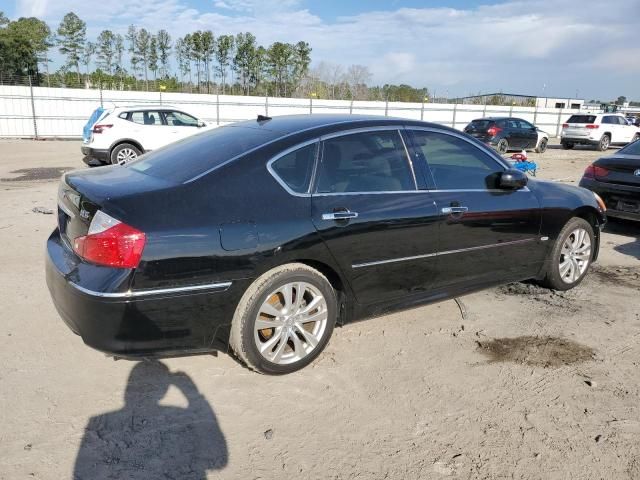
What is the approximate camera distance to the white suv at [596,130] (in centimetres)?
2345

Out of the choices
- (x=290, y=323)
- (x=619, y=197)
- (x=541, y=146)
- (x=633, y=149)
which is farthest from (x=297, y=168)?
(x=541, y=146)

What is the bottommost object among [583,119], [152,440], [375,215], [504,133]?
[152,440]

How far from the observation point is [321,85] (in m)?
50.6

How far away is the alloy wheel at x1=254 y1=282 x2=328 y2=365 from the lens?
3.23 meters

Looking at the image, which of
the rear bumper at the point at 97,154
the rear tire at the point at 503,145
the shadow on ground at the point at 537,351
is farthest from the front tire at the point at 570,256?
the rear tire at the point at 503,145

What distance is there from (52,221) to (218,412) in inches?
209

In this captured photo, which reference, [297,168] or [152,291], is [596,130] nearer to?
[297,168]

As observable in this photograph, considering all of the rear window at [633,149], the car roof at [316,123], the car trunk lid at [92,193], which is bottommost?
the car trunk lid at [92,193]

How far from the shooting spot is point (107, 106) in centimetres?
2358

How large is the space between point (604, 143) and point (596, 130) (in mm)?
1100

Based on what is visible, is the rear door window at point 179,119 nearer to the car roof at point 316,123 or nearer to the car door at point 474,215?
the car roof at point 316,123

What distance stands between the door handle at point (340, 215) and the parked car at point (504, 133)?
17.7 metres

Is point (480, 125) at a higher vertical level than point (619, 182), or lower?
higher

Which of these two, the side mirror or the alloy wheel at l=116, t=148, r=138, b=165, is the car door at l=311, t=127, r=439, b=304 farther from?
the alloy wheel at l=116, t=148, r=138, b=165
